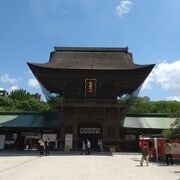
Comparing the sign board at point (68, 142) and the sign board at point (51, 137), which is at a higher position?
the sign board at point (51, 137)

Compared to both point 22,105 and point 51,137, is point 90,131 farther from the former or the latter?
point 22,105

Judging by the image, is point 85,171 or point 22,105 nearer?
point 85,171

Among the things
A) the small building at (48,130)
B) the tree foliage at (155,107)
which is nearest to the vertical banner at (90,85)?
the small building at (48,130)

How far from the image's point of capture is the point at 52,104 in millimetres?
43875

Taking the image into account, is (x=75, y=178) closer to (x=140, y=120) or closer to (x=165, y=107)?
(x=140, y=120)

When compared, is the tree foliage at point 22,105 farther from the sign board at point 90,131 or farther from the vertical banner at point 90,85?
the vertical banner at point 90,85

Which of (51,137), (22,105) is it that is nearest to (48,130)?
(51,137)

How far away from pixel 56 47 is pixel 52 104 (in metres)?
12.0

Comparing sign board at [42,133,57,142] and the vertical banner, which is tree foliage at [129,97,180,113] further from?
the vertical banner

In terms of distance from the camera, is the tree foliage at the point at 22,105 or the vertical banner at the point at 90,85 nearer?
the vertical banner at the point at 90,85

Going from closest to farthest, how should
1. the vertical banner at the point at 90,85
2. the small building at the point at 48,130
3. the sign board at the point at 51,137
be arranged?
the vertical banner at the point at 90,85, the sign board at the point at 51,137, the small building at the point at 48,130

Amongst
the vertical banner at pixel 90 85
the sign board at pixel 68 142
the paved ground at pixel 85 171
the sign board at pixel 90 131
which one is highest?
the vertical banner at pixel 90 85

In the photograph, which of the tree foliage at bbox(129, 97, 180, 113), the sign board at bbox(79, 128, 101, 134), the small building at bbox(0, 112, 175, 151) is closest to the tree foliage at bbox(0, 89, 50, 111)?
the tree foliage at bbox(129, 97, 180, 113)

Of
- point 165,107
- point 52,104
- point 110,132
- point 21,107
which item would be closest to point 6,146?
point 52,104
